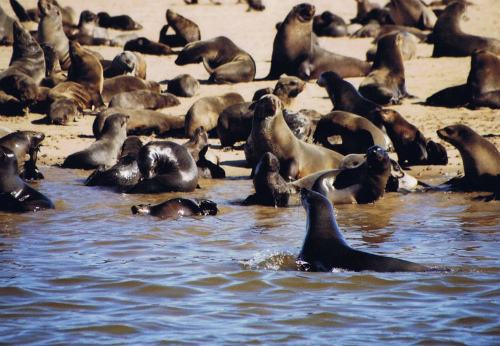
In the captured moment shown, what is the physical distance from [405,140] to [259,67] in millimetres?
7369

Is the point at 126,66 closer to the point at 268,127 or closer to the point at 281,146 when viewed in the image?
the point at 268,127

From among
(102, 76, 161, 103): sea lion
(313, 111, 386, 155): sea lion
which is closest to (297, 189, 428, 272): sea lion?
(313, 111, 386, 155): sea lion

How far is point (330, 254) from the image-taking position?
17.2ft

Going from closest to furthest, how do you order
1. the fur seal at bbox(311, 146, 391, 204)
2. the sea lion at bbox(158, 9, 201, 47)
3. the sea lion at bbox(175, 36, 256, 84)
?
the fur seal at bbox(311, 146, 391, 204) → the sea lion at bbox(175, 36, 256, 84) → the sea lion at bbox(158, 9, 201, 47)

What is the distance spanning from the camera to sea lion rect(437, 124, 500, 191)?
29.9 ft

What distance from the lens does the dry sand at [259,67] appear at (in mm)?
11719

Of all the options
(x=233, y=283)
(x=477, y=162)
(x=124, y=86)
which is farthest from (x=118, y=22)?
(x=233, y=283)

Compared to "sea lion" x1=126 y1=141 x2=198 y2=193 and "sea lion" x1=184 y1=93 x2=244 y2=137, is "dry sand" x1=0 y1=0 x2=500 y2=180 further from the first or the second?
"sea lion" x1=126 y1=141 x2=198 y2=193

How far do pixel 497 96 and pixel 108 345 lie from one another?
10.4 m

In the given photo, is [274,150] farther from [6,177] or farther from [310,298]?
[310,298]

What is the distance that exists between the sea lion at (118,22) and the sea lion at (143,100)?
9921mm

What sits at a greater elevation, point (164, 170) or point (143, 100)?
point (143, 100)

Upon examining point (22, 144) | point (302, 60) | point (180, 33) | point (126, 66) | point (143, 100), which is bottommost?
point (22, 144)

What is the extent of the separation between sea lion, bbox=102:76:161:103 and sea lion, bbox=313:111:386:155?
457 cm
